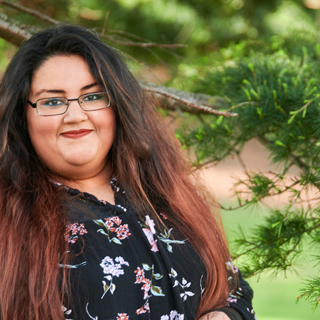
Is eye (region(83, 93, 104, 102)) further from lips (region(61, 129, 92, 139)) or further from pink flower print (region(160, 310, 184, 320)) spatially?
pink flower print (region(160, 310, 184, 320))

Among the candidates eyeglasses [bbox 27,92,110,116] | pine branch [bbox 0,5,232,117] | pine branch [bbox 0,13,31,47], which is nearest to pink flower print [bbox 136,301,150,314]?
eyeglasses [bbox 27,92,110,116]

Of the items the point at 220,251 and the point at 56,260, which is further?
the point at 220,251

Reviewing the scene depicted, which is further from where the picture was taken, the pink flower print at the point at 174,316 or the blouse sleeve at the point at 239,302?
the blouse sleeve at the point at 239,302

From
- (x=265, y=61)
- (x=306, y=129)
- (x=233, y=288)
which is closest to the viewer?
(x=233, y=288)

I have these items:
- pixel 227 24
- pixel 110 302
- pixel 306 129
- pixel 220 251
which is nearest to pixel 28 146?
pixel 110 302

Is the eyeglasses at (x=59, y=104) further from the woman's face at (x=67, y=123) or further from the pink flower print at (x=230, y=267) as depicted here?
the pink flower print at (x=230, y=267)

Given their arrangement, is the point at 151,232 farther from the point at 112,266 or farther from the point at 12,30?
the point at 12,30

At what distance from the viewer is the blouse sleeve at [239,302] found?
4.62 feet

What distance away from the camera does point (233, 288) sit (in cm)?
150

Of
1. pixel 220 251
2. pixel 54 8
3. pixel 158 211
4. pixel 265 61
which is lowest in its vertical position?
pixel 220 251

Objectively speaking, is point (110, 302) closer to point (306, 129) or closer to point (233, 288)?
point (233, 288)

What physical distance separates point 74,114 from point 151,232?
0.37 meters

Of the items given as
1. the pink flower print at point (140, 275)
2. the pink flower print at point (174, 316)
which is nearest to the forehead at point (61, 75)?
the pink flower print at point (140, 275)

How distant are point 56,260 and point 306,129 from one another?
92 centimetres
